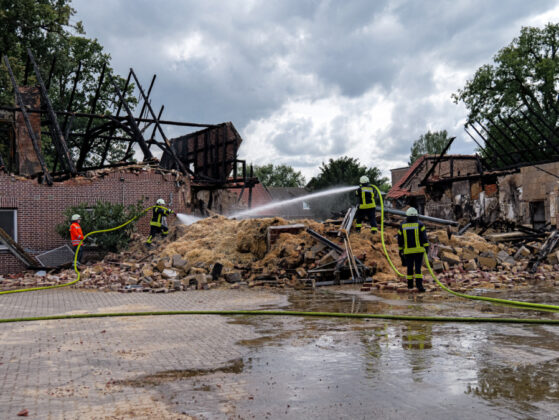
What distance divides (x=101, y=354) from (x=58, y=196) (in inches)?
563

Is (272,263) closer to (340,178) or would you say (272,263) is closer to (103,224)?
(103,224)

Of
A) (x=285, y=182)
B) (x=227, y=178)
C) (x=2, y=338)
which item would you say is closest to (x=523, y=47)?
(x=227, y=178)

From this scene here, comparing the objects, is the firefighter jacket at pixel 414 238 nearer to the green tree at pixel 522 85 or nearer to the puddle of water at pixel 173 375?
the puddle of water at pixel 173 375

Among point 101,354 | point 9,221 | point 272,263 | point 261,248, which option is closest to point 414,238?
point 272,263

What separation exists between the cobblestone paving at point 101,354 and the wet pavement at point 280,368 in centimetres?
2

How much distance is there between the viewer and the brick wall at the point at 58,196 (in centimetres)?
1781

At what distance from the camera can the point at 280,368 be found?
16.4 ft

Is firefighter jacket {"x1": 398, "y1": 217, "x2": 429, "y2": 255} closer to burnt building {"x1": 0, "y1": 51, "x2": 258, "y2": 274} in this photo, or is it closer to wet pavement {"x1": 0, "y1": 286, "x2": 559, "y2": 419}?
wet pavement {"x1": 0, "y1": 286, "x2": 559, "y2": 419}

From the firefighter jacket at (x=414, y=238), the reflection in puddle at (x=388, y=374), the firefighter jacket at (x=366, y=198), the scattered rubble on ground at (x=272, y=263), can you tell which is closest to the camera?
the reflection in puddle at (x=388, y=374)

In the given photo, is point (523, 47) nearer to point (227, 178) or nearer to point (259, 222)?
point (227, 178)

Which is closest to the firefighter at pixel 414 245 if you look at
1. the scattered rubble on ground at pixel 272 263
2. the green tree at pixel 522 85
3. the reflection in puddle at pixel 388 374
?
the scattered rubble on ground at pixel 272 263

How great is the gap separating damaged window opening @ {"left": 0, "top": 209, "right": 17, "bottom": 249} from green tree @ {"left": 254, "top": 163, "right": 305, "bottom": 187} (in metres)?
72.3

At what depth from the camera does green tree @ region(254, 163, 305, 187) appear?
297ft

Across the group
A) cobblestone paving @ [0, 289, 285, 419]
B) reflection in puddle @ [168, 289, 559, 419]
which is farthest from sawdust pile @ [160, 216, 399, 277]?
reflection in puddle @ [168, 289, 559, 419]
